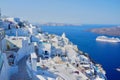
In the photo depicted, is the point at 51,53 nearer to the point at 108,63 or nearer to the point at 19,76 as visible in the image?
the point at 19,76

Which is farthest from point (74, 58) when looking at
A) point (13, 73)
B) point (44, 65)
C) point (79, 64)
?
point (13, 73)

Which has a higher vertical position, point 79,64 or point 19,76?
point 19,76

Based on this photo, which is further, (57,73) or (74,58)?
(74,58)

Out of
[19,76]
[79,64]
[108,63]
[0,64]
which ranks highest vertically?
[0,64]

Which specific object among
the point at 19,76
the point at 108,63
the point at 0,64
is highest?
the point at 0,64

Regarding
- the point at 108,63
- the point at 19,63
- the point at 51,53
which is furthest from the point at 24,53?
the point at 108,63

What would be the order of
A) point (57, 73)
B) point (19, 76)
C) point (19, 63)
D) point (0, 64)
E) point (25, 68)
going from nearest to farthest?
point (0, 64) < point (19, 76) < point (25, 68) < point (19, 63) < point (57, 73)

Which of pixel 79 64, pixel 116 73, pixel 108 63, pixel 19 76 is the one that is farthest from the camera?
pixel 108 63

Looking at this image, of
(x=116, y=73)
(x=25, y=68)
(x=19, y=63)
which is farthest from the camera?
(x=116, y=73)

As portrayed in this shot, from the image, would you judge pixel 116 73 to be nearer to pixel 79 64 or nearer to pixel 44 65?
pixel 79 64
